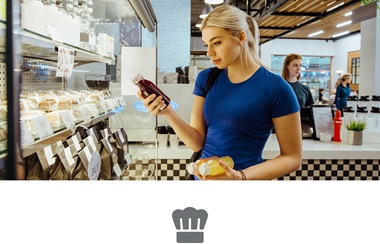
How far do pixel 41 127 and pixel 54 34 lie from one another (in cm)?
27

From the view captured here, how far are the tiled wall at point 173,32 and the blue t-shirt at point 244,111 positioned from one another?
4428 mm

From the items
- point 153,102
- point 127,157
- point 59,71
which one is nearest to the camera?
point 153,102

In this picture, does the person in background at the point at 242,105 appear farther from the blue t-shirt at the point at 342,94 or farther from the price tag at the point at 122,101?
the blue t-shirt at the point at 342,94

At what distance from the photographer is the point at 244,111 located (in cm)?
89

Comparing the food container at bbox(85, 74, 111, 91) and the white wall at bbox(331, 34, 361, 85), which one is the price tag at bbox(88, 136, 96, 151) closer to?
the food container at bbox(85, 74, 111, 91)

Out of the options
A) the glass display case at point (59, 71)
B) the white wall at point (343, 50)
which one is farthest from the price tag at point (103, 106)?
the white wall at point (343, 50)

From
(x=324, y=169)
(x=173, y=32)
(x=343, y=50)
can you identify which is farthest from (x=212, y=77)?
(x=343, y=50)

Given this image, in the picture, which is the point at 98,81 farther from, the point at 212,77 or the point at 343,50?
the point at 343,50

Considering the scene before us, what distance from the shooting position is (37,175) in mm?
823

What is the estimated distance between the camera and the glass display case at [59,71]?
0.42 metres
